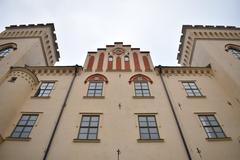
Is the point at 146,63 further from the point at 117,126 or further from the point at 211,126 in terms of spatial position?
the point at 211,126

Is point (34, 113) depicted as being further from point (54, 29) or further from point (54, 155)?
point (54, 29)

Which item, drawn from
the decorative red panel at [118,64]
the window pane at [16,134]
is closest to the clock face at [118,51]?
the decorative red panel at [118,64]

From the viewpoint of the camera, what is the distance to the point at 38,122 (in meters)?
12.2

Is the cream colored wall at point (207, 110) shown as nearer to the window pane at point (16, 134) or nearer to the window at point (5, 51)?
the window pane at point (16, 134)

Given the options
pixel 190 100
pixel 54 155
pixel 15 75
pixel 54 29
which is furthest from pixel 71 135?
pixel 54 29

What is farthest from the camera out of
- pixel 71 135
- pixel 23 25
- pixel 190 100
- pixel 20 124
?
pixel 23 25

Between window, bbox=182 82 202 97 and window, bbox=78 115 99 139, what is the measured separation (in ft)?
24.2

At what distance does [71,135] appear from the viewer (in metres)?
11.4

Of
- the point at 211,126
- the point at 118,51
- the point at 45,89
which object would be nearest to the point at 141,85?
the point at 118,51

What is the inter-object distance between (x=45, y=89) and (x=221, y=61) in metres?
14.4

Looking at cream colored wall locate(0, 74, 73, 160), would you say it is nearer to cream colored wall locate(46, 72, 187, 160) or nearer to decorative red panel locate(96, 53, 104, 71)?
cream colored wall locate(46, 72, 187, 160)

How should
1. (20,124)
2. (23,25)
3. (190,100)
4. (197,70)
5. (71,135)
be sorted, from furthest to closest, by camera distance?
(23,25)
(197,70)
(190,100)
(20,124)
(71,135)

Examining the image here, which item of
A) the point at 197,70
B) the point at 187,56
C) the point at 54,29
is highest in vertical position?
the point at 54,29

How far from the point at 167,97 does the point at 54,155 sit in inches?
329
